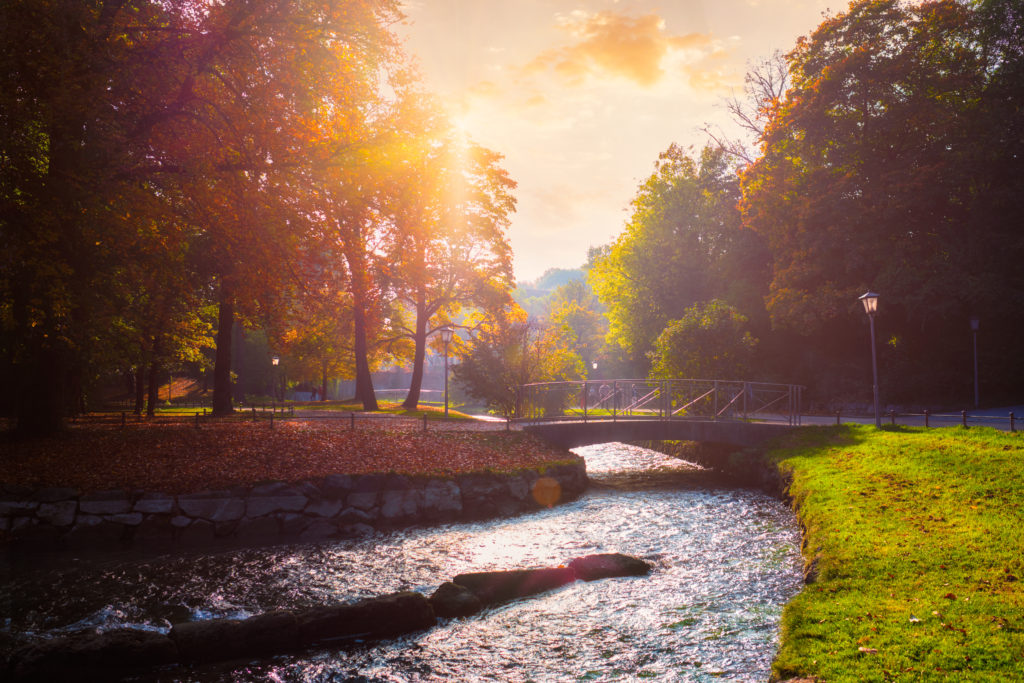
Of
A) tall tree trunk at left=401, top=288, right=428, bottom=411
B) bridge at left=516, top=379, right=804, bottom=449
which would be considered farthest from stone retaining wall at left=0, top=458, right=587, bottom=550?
tall tree trunk at left=401, top=288, right=428, bottom=411

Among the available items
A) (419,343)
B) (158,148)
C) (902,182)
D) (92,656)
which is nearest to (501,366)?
(419,343)

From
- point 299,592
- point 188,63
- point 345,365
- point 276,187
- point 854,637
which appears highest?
point 188,63

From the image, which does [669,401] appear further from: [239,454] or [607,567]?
[239,454]

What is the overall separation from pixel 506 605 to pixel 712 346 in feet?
76.8

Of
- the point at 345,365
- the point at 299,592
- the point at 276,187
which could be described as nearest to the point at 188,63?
the point at 276,187

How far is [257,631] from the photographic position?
7367 mm

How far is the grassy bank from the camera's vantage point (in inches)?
224

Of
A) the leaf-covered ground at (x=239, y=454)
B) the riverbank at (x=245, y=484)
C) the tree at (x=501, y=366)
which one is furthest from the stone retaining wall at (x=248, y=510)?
the tree at (x=501, y=366)

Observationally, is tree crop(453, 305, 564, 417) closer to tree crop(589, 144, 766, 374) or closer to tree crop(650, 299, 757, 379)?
tree crop(650, 299, 757, 379)

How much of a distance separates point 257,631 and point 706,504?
12062 mm

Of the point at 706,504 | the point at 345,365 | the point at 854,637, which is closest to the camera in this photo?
the point at 854,637

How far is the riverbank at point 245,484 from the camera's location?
466 inches

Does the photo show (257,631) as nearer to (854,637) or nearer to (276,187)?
(854,637)

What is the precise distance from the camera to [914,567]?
808 centimetres
